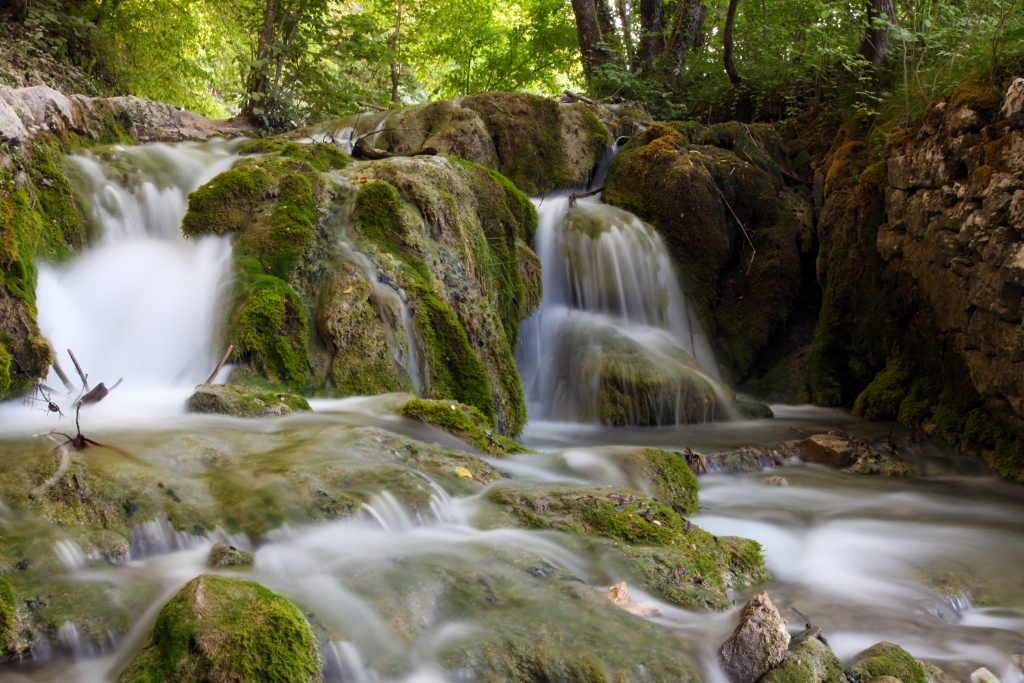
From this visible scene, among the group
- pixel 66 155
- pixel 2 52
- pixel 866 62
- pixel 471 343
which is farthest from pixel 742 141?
pixel 2 52

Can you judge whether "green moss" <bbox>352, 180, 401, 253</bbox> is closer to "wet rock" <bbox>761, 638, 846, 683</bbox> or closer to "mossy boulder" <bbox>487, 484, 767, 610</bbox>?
"mossy boulder" <bbox>487, 484, 767, 610</bbox>

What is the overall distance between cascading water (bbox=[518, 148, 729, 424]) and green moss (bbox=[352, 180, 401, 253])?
91.2 inches

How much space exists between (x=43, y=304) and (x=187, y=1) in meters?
9.34

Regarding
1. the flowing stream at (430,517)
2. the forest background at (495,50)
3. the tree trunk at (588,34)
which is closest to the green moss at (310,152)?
the flowing stream at (430,517)

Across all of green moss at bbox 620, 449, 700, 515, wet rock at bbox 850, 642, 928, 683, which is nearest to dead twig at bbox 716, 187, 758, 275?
green moss at bbox 620, 449, 700, 515

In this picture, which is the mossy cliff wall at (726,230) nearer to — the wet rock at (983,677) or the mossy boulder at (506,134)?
the mossy boulder at (506,134)

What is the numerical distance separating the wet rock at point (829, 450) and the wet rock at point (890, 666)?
12.5 feet

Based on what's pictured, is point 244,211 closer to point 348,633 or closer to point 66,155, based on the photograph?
point 66,155

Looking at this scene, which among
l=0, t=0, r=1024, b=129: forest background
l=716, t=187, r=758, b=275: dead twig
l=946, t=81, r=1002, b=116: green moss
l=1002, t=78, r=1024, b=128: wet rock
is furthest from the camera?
l=0, t=0, r=1024, b=129: forest background

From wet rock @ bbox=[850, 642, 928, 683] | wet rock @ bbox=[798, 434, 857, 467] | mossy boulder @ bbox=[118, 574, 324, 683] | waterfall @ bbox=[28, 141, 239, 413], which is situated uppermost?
waterfall @ bbox=[28, 141, 239, 413]

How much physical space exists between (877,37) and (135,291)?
32.0 ft

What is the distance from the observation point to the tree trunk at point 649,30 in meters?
13.9

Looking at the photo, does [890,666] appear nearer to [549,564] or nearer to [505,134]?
[549,564]

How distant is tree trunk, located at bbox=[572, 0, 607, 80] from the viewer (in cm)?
1388
